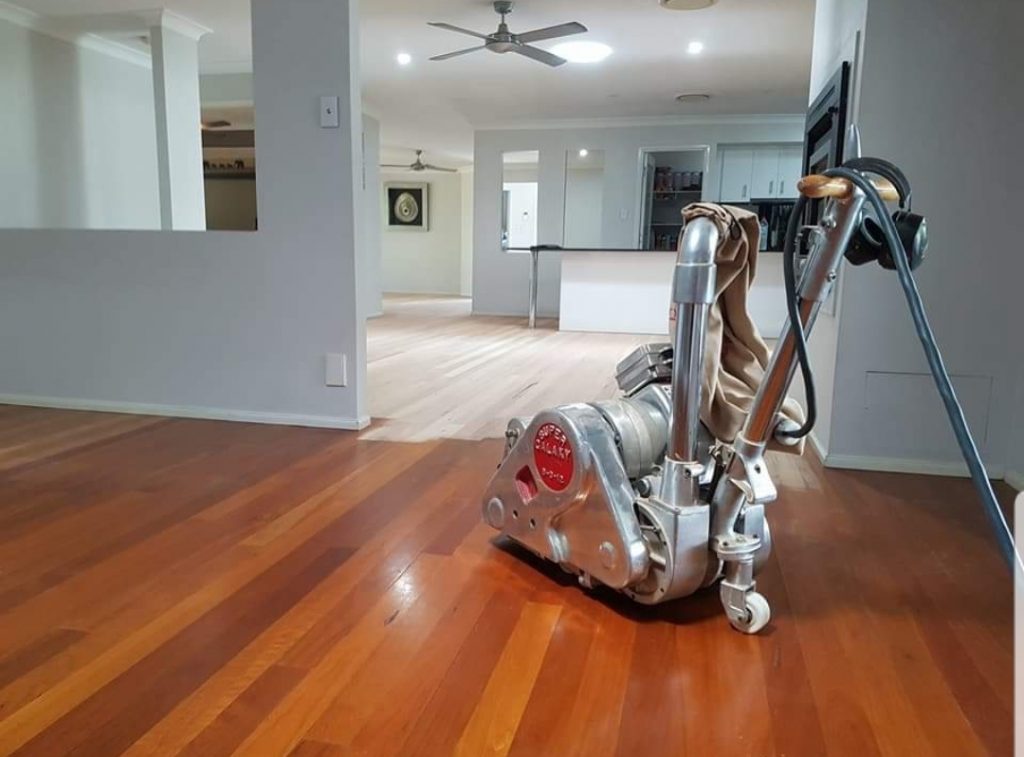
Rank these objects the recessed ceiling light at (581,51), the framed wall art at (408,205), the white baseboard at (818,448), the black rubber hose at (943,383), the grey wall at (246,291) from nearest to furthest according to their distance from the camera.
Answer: the black rubber hose at (943,383) → the white baseboard at (818,448) → the grey wall at (246,291) → the recessed ceiling light at (581,51) → the framed wall art at (408,205)

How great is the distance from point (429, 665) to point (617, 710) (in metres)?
0.34

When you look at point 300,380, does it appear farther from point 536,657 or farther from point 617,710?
point 617,710

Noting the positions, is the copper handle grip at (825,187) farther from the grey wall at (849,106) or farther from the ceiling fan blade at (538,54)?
the ceiling fan blade at (538,54)

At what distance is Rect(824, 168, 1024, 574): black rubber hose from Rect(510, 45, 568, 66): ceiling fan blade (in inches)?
146

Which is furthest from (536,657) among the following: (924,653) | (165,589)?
(165,589)

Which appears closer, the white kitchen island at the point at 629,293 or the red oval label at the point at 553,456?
the red oval label at the point at 553,456

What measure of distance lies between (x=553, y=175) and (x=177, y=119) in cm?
439

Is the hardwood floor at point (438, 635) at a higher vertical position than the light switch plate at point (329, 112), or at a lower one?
lower

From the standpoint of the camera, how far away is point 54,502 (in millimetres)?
2035

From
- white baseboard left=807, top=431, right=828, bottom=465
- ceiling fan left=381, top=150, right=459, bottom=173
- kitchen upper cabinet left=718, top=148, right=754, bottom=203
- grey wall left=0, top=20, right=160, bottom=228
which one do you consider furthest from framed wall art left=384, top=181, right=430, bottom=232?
white baseboard left=807, top=431, right=828, bottom=465

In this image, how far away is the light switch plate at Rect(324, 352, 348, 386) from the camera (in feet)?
9.36

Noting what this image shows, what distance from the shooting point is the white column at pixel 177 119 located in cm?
457

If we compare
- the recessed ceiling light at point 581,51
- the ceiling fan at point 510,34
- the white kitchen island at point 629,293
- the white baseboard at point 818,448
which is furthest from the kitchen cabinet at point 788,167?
the white baseboard at point 818,448

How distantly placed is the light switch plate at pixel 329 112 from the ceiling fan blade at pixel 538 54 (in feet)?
6.48
